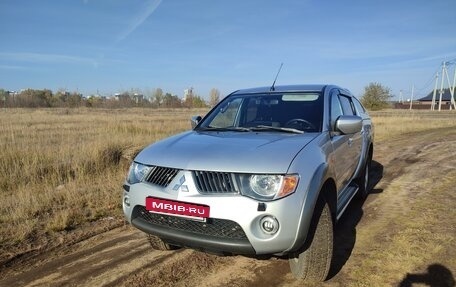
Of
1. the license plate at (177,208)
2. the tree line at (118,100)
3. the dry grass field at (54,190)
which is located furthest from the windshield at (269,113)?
the tree line at (118,100)

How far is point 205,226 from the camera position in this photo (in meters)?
2.66

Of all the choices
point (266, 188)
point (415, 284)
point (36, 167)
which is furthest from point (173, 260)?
point (36, 167)

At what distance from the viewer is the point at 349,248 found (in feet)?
12.5

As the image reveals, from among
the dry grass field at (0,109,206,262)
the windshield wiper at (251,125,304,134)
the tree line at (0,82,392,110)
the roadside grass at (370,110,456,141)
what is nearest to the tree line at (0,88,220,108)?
the tree line at (0,82,392,110)

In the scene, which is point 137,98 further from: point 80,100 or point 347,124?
point 347,124

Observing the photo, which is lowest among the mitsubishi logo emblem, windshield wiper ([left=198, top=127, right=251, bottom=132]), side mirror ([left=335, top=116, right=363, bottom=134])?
the mitsubishi logo emblem

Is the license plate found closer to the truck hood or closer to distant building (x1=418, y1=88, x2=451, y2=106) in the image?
the truck hood

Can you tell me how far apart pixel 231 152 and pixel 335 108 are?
1.94m

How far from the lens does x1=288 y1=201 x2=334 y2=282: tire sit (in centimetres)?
287

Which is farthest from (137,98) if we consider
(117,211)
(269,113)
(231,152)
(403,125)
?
(231,152)

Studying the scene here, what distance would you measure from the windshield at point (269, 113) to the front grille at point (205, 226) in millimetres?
1327

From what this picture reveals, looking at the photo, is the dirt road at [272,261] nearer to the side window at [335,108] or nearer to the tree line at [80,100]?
the side window at [335,108]

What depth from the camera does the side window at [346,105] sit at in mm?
4754

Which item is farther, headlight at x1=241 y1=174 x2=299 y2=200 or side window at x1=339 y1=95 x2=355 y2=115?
side window at x1=339 y1=95 x2=355 y2=115
